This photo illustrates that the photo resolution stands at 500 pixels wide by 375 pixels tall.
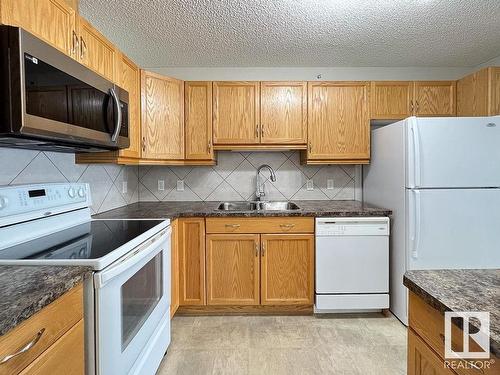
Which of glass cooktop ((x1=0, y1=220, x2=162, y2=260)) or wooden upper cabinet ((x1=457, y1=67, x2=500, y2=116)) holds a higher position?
wooden upper cabinet ((x1=457, y1=67, x2=500, y2=116))

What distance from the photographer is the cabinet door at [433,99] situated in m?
2.76

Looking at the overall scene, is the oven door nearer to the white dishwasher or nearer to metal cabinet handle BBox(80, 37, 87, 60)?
metal cabinet handle BBox(80, 37, 87, 60)

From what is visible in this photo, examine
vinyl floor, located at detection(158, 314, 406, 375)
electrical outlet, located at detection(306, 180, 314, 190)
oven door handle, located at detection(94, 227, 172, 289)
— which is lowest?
vinyl floor, located at detection(158, 314, 406, 375)

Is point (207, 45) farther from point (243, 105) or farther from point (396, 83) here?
point (396, 83)

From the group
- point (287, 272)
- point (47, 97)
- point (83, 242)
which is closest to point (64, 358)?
point (83, 242)

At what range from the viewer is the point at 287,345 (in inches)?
81.2

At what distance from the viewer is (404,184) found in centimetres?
223

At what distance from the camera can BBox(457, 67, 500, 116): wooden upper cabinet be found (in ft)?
7.79

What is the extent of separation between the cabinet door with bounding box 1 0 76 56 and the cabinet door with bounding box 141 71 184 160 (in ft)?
3.09

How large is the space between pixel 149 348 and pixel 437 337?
4.32 feet

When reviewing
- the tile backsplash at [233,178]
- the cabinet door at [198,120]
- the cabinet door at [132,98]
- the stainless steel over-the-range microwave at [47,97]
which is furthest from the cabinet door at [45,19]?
the tile backsplash at [233,178]

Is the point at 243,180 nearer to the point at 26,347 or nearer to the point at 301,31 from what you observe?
the point at 301,31

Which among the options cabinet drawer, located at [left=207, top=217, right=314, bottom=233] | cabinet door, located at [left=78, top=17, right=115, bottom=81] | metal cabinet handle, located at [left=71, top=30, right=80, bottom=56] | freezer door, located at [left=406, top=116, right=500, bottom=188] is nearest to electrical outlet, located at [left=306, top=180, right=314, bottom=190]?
cabinet drawer, located at [left=207, top=217, right=314, bottom=233]

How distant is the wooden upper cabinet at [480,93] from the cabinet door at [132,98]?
2.73m
